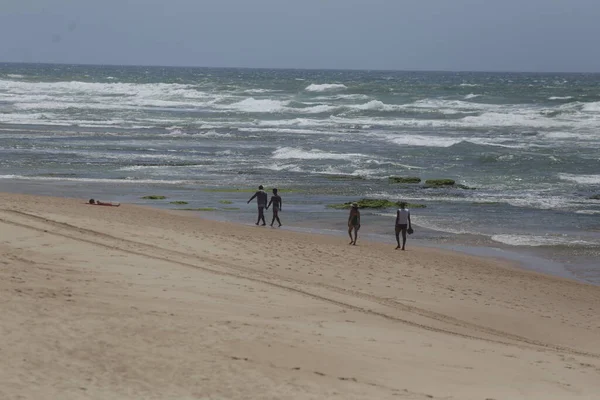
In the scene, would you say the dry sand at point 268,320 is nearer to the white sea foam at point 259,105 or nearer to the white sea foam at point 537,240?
the white sea foam at point 537,240

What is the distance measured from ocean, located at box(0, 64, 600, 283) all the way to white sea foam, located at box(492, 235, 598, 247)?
4cm

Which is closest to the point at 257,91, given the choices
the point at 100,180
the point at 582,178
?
the point at 582,178

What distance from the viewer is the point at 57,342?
954cm

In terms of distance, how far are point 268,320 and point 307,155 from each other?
26.8m

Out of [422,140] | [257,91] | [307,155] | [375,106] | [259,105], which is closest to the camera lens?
[307,155]

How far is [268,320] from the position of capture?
449 inches

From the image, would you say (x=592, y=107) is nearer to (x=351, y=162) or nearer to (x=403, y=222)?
(x=351, y=162)

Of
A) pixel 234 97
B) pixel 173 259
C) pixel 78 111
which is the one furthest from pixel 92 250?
pixel 234 97

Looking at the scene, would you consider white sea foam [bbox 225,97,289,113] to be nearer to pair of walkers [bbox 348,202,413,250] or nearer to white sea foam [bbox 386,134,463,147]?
white sea foam [bbox 386,134,463,147]

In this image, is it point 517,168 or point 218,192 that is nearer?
point 218,192

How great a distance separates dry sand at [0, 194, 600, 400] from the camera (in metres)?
8.98

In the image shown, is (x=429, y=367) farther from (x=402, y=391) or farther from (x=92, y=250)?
(x=92, y=250)

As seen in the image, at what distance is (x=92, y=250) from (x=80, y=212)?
219 inches

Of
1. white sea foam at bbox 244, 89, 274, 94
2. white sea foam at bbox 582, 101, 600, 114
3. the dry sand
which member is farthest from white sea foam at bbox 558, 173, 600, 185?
white sea foam at bbox 244, 89, 274, 94
